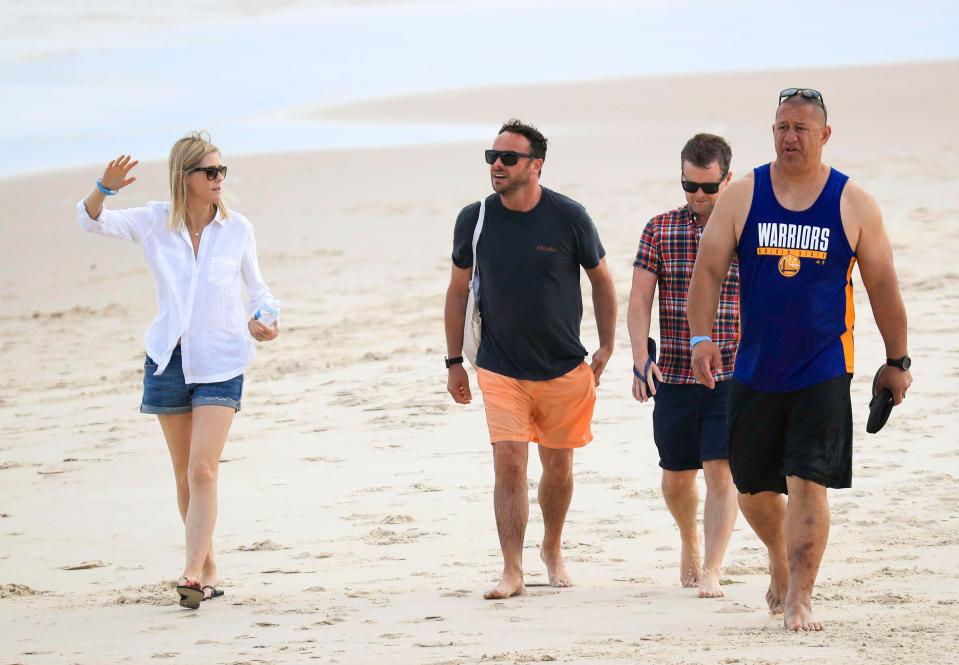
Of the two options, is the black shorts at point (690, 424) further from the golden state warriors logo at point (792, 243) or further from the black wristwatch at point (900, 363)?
the golden state warriors logo at point (792, 243)

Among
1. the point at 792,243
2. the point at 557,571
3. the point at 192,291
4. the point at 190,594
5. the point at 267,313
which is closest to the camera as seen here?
the point at 792,243

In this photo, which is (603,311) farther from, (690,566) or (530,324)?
(690,566)

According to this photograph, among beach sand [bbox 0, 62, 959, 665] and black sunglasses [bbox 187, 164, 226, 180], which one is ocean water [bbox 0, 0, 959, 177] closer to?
beach sand [bbox 0, 62, 959, 665]

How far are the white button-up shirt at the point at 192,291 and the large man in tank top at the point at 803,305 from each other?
6.71ft

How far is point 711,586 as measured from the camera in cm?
572

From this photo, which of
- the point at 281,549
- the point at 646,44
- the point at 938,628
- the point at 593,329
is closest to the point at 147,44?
the point at 646,44

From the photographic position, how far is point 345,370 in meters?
11.3

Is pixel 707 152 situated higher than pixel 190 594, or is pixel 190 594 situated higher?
pixel 707 152

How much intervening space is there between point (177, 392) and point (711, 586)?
2.28m

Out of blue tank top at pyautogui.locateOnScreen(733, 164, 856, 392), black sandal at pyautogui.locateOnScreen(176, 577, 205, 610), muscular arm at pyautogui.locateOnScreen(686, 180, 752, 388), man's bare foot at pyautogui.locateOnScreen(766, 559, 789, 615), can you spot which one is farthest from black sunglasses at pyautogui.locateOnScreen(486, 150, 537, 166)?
black sandal at pyautogui.locateOnScreen(176, 577, 205, 610)

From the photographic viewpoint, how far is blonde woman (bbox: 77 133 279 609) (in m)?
5.88

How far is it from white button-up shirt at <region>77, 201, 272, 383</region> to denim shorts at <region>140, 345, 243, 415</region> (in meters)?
0.03

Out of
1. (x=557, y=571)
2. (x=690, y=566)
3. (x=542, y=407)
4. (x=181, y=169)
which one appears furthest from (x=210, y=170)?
(x=690, y=566)

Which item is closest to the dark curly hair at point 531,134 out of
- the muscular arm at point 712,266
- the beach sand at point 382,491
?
the muscular arm at point 712,266
